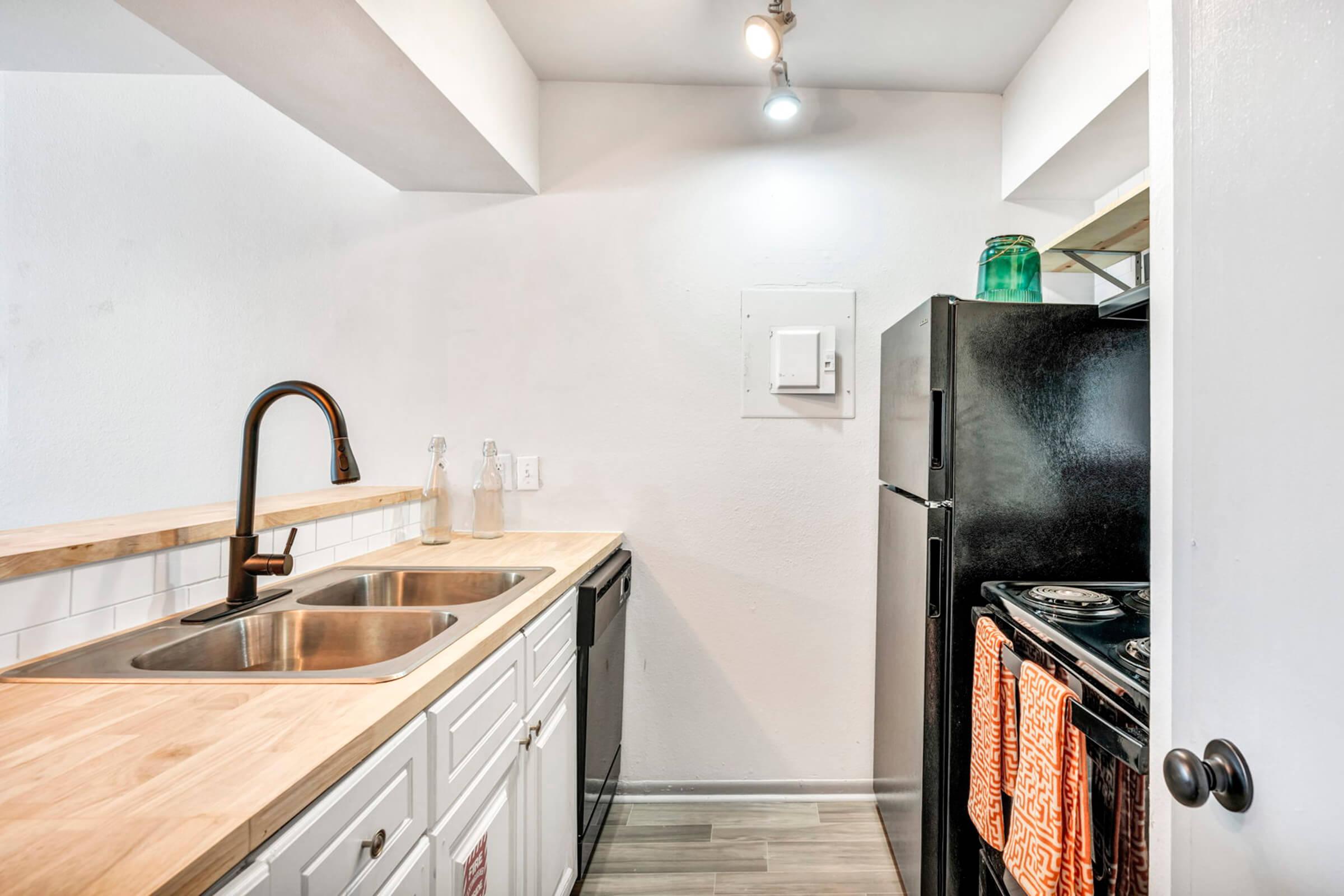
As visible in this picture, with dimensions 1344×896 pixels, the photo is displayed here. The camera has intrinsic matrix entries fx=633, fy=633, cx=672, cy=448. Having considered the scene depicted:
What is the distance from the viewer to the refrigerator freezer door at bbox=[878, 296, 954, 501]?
156 centimetres

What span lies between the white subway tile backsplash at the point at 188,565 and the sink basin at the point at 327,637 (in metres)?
0.16

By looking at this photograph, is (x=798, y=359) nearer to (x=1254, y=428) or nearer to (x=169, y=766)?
(x=1254, y=428)

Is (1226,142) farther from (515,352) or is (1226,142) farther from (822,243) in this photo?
(515,352)

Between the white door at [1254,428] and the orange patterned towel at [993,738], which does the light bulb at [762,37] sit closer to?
the white door at [1254,428]

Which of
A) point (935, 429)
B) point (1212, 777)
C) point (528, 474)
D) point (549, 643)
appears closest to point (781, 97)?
point (935, 429)

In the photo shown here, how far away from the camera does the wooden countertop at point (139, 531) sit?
3.31 feet

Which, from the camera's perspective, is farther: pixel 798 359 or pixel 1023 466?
pixel 798 359

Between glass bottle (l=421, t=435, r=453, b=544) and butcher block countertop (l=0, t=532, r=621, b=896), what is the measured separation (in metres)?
1.04

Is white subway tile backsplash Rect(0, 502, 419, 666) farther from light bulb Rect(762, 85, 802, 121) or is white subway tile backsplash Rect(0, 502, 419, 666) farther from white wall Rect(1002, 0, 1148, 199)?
white wall Rect(1002, 0, 1148, 199)

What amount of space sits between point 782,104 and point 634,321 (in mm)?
813

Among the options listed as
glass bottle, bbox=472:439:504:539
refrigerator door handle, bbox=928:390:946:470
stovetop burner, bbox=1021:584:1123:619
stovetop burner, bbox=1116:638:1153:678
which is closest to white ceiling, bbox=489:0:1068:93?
refrigerator door handle, bbox=928:390:946:470

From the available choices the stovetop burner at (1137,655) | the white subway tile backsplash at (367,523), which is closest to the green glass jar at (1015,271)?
the stovetop burner at (1137,655)

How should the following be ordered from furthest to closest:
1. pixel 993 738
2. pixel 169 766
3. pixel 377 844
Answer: pixel 993 738 → pixel 377 844 → pixel 169 766

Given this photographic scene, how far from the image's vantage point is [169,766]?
2.21ft
